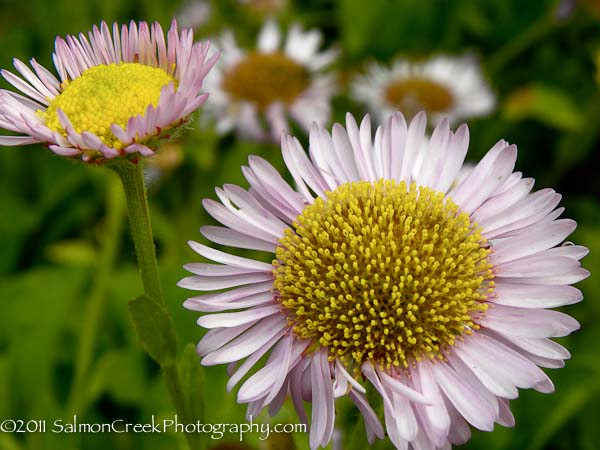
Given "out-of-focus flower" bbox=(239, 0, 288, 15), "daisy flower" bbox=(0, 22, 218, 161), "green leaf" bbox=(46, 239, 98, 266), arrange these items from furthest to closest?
1. "out-of-focus flower" bbox=(239, 0, 288, 15)
2. "green leaf" bbox=(46, 239, 98, 266)
3. "daisy flower" bbox=(0, 22, 218, 161)

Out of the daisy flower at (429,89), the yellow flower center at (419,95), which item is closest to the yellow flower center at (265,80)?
the daisy flower at (429,89)

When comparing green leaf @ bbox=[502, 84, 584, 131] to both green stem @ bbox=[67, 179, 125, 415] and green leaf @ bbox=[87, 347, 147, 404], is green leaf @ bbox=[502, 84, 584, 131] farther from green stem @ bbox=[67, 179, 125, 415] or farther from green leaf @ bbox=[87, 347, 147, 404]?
green leaf @ bbox=[87, 347, 147, 404]

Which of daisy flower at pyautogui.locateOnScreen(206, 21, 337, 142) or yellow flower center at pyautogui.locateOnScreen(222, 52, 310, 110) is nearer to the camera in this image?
daisy flower at pyautogui.locateOnScreen(206, 21, 337, 142)

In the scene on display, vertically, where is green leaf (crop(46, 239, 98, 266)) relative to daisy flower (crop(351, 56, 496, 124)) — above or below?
below

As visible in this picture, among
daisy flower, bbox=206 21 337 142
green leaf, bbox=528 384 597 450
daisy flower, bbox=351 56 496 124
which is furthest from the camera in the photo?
daisy flower, bbox=351 56 496 124

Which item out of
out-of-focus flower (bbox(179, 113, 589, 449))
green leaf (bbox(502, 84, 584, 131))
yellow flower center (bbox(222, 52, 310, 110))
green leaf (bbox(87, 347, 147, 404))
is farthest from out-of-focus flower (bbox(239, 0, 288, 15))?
out-of-focus flower (bbox(179, 113, 589, 449))

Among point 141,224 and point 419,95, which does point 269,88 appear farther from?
point 141,224

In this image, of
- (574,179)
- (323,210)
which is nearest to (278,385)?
(323,210)
